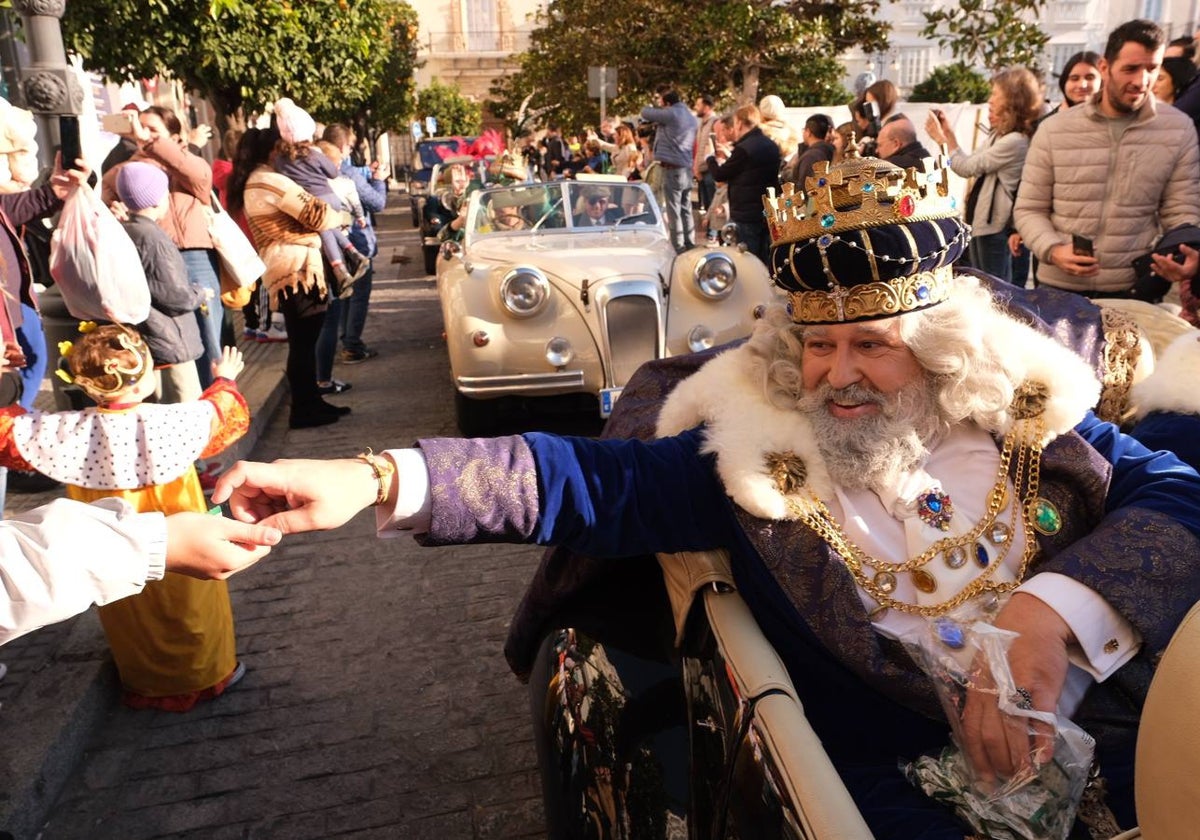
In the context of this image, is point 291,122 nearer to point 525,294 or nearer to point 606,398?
point 525,294

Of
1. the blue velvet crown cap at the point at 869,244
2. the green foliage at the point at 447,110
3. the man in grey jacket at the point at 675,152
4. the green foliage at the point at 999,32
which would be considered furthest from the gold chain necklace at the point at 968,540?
the green foliage at the point at 447,110

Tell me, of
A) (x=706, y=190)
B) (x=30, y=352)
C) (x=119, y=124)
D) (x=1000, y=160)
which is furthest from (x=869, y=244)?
(x=706, y=190)

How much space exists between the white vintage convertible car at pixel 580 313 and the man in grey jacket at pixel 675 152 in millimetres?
5412

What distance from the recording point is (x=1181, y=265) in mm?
2877

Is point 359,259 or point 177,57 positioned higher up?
point 177,57

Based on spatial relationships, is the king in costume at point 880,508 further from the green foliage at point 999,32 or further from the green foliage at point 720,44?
the green foliage at point 720,44

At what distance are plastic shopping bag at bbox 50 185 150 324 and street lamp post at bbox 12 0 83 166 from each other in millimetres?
735

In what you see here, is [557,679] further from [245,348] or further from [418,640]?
[245,348]

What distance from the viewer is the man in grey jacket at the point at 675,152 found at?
1173 cm

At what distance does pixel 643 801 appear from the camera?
1.88 metres

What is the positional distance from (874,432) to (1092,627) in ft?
1.85

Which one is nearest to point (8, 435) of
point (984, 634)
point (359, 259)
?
point (984, 634)

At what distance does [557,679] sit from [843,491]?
759mm

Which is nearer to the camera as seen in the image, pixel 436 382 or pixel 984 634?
pixel 984 634
